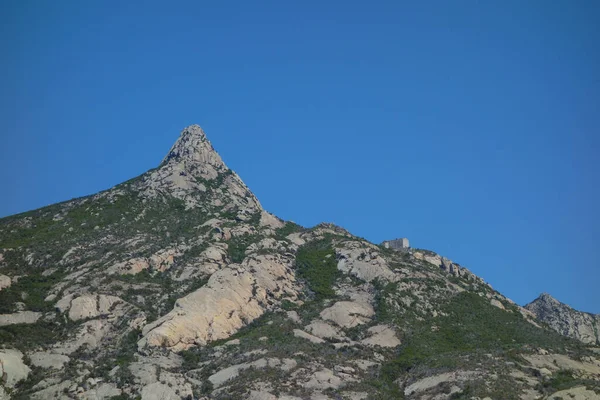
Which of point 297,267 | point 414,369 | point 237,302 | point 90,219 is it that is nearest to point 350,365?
point 414,369

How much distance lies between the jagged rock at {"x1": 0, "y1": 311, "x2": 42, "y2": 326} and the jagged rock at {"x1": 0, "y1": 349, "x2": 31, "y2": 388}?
15.1 metres

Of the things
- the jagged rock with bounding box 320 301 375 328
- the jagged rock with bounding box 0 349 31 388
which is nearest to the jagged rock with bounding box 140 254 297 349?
the jagged rock with bounding box 320 301 375 328

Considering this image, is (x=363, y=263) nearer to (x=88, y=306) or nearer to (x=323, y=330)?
(x=323, y=330)

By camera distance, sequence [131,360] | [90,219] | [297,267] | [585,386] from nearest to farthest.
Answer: [585,386] → [131,360] → [297,267] → [90,219]

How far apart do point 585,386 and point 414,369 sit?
3007cm

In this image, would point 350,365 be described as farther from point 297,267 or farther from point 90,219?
point 90,219

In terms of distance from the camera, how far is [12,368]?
11281cm

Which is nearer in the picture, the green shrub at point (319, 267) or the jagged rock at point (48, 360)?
the jagged rock at point (48, 360)

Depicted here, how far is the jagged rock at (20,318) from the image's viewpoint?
131m

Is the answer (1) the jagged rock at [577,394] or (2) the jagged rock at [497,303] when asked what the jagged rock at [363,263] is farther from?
(1) the jagged rock at [577,394]

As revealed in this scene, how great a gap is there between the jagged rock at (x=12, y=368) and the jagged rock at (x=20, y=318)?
15137mm

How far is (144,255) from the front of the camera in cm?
16112

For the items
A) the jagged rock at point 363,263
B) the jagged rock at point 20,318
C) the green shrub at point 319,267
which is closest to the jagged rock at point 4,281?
the jagged rock at point 20,318

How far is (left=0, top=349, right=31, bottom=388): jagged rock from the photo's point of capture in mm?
110750
